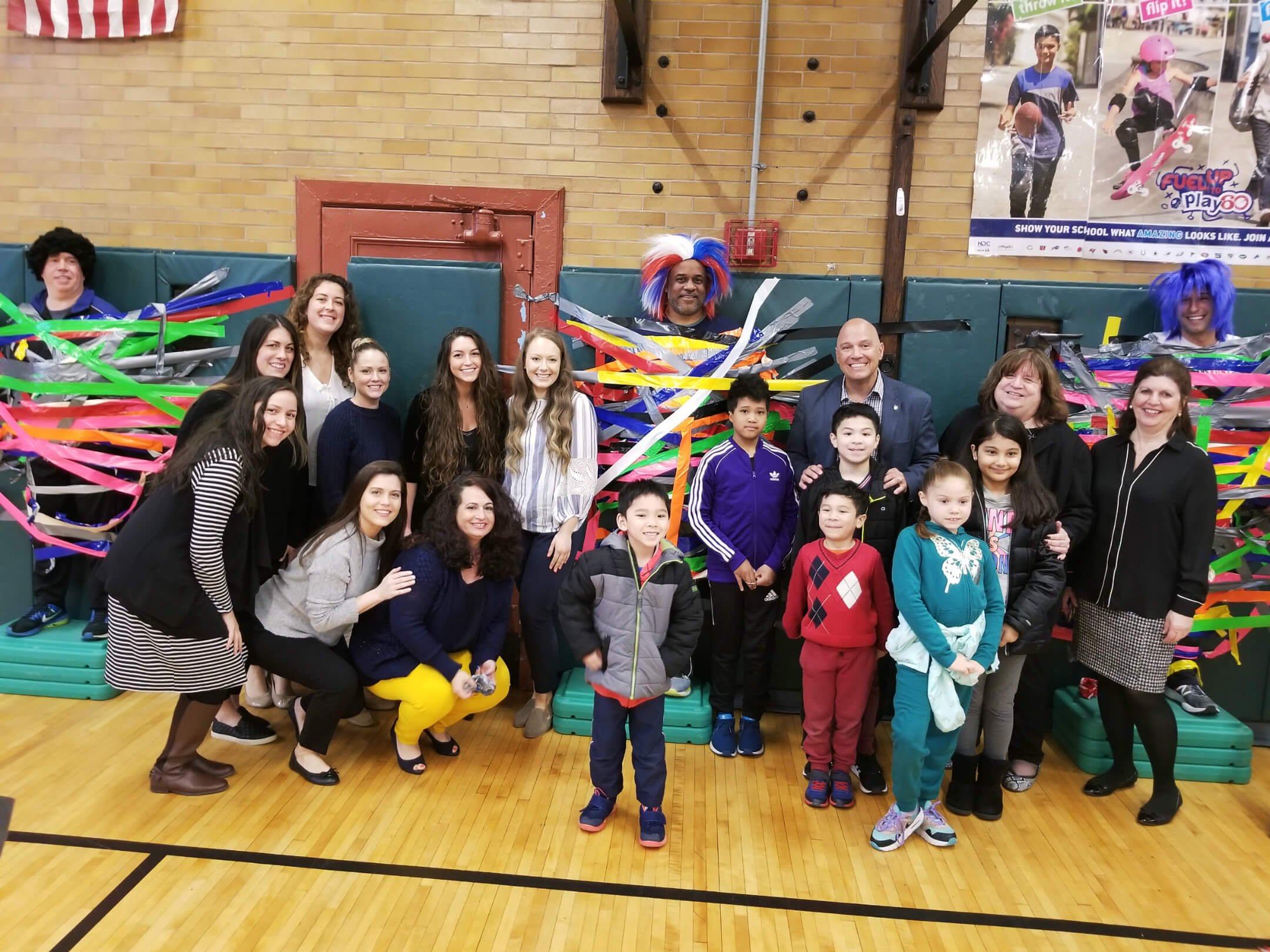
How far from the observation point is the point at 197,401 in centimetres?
299

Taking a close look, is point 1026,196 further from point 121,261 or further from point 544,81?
point 121,261

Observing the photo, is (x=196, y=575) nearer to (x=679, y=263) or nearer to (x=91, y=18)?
(x=679, y=263)

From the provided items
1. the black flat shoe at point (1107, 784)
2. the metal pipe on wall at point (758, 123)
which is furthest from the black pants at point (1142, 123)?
the black flat shoe at point (1107, 784)

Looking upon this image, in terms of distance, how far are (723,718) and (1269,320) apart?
9.67 feet

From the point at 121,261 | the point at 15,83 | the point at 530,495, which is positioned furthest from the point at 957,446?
the point at 15,83

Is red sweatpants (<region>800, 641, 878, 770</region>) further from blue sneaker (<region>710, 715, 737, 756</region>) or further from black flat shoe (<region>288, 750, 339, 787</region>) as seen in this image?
black flat shoe (<region>288, 750, 339, 787</region>)

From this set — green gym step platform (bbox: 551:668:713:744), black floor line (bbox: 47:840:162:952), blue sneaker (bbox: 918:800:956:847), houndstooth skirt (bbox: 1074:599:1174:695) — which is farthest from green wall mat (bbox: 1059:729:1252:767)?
black floor line (bbox: 47:840:162:952)

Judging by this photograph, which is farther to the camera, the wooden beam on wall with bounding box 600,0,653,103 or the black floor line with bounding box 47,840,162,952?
the wooden beam on wall with bounding box 600,0,653,103

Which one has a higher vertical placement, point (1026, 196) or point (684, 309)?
point (1026, 196)

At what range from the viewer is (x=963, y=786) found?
3.04m

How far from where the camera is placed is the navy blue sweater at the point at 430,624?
120 inches

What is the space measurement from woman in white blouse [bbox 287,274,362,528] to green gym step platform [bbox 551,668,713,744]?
126 cm

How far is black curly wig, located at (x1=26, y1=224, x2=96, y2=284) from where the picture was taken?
3.95 m

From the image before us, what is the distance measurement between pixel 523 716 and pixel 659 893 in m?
1.18
